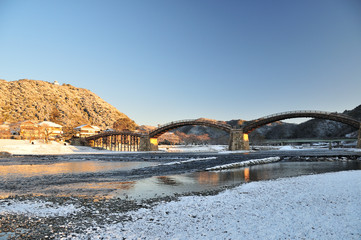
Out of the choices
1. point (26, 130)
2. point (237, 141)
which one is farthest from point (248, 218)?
point (26, 130)

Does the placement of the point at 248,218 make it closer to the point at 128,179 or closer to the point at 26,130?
the point at 128,179

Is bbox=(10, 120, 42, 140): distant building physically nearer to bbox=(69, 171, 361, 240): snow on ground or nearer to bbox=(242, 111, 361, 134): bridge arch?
bbox=(242, 111, 361, 134): bridge arch

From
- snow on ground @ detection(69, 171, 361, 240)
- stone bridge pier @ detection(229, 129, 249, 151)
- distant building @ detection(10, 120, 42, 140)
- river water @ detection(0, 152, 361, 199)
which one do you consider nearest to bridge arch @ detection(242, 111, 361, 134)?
stone bridge pier @ detection(229, 129, 249, 151)

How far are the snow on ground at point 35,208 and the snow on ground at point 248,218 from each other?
252 centimetres

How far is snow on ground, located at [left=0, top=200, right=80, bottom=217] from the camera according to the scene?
762cm

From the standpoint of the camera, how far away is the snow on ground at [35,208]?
25.0 ft

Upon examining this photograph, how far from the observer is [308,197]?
9.32m

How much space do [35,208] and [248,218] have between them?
7847 millimetres

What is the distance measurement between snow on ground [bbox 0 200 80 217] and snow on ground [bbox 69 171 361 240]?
2521 mm

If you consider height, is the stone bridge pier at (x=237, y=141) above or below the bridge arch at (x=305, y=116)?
below

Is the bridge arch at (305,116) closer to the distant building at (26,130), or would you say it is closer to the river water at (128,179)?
the river water at (128,179)

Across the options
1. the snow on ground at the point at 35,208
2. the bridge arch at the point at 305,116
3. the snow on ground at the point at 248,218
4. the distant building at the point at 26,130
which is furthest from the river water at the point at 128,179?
the distant building at the point at 26,130

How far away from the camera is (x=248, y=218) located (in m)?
6.74

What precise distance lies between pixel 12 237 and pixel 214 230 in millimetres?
5290
